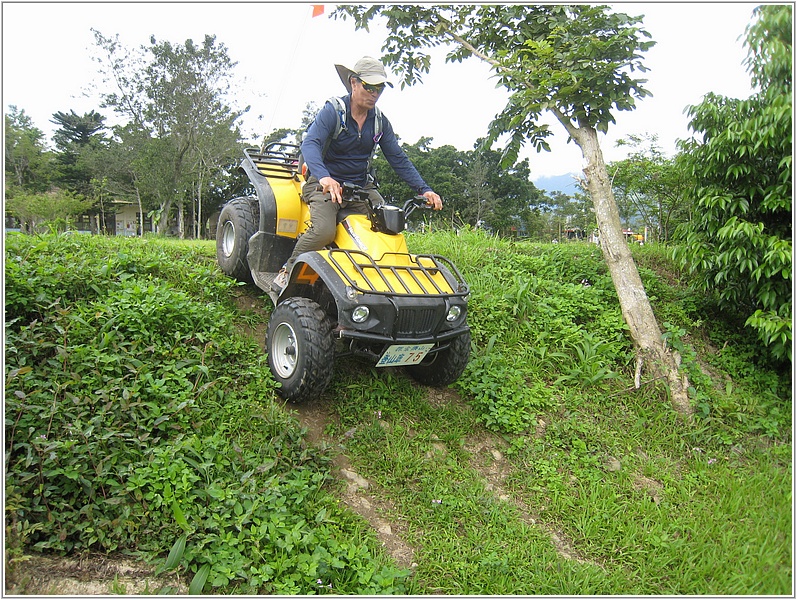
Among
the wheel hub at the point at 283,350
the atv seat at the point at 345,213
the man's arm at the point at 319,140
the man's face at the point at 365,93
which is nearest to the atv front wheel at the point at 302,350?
the wheel hub at the point at 283,350

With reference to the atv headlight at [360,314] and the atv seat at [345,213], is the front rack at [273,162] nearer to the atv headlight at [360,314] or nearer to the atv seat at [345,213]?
the atv seat at [345,213]

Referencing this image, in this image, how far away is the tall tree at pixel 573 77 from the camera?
17.0 feet

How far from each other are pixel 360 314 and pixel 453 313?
70cm

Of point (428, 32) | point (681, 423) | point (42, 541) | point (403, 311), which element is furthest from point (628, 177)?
point (42, 541)

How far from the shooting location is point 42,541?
9.05 feet

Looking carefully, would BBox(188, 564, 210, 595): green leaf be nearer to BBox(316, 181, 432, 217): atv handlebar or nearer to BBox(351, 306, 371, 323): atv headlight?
BBox(351, 306, 371, 323): atv headlight

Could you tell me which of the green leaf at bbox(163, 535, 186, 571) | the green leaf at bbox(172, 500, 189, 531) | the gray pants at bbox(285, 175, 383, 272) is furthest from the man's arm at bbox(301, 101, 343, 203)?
the green leaf at bbox(163, 535, 186, 571)

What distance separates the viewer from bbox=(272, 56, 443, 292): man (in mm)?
4133

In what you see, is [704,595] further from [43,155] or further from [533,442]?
[43,155]

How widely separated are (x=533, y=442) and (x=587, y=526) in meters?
0.84

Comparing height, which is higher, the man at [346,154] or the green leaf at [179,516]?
the man at [346,154]

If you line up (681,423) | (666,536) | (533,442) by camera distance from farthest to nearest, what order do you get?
1. (681,423)
2. (533,442)
3. (666,536)

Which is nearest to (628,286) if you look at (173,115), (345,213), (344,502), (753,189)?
(753,189)

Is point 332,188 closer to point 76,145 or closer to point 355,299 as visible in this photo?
point 355,299
